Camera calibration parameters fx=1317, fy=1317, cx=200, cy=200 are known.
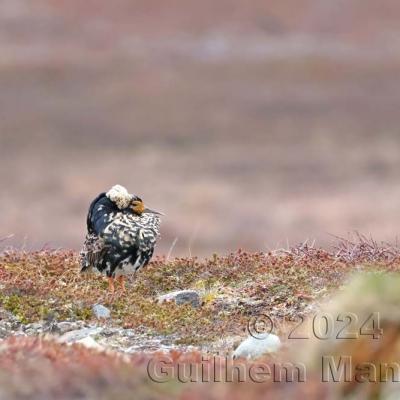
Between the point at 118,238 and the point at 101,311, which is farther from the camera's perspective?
the point at 118,238

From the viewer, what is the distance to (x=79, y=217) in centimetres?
3794

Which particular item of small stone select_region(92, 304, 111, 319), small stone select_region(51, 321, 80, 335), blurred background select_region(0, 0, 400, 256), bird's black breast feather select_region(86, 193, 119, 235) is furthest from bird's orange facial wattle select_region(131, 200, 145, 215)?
blurred background select_region(0, 0, 400, 256)

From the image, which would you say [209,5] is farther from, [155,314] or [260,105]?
[155,314]

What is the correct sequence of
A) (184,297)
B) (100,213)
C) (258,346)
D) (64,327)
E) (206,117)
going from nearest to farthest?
(258,346) < (64,327) < (184,297) < (100,213) < (206,117)

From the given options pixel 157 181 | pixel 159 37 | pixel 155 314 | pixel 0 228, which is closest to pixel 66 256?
pixel 155 314

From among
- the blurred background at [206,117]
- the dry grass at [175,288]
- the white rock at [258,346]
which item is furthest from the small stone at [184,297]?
the blurred background at [206,117]

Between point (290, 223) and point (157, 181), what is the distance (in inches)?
221

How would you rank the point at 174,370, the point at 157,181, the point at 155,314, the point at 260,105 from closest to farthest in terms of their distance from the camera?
the point at 174,370
the point at 155,314
the point at 157,181
the point at 260,105

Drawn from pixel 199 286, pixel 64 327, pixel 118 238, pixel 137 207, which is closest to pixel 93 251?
pixel 118 238

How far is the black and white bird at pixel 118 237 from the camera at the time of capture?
11.3 metres

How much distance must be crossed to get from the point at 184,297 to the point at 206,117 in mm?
38859

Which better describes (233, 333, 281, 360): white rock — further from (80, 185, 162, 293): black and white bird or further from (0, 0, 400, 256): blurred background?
(0, 0, 400, 256): blurred background

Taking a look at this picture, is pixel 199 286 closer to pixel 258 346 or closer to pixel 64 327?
pixel 64 327

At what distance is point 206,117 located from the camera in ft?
163
